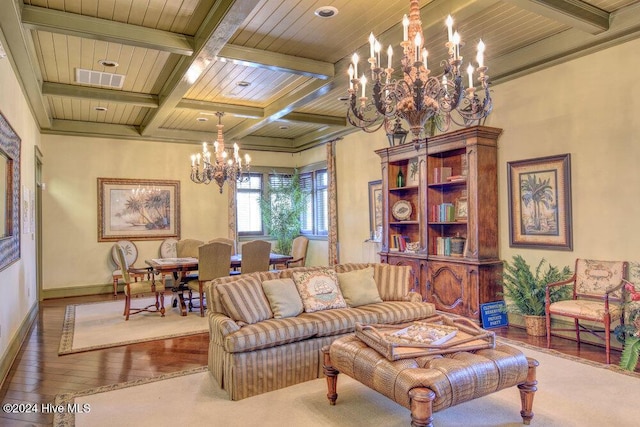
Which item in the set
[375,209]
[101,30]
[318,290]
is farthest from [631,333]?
[101,30]

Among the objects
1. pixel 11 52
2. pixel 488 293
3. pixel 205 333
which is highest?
pixel 11 52

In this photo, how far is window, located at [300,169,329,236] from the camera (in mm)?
9023

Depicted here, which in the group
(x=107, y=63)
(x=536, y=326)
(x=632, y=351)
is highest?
(x=107, y=63)

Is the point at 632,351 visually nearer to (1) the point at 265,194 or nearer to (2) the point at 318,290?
(2) the point at 318,290

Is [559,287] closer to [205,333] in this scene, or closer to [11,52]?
[205,333]

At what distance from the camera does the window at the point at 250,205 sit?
940 centimetres

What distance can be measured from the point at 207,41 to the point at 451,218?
3.55 metres

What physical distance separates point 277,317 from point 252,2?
248 cm

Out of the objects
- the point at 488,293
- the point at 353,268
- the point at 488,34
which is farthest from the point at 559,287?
the point at 488,34

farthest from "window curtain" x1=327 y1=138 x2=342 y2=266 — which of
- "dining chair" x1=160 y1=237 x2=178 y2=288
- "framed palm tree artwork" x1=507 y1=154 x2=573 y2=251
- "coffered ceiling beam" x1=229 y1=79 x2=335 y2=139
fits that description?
"framed palm tree artwork" x1=507 y1=154 x2=573 y2=251

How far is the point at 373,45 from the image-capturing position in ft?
8.81

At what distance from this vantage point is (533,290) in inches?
180

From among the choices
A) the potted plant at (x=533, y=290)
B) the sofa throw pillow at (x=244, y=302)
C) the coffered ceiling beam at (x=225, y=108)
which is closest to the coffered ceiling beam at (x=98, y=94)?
the coffered ceiling beam at (x=225, y=108)

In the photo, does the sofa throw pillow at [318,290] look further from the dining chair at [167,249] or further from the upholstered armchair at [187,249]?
the dining chair at [167,249]
